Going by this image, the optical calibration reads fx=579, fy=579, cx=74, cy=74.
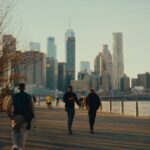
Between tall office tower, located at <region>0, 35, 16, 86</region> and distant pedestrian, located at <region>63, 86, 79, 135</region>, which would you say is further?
tall office tower, located at <region>0, 35, 16, 86</region>

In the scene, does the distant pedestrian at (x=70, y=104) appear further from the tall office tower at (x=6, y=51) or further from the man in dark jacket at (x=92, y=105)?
the tall office tower at (x=6, y=51)

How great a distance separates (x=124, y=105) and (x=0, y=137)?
2623 centimetres

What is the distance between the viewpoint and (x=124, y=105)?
4534cm

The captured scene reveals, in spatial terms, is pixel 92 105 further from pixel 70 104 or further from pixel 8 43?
pixel 8 43

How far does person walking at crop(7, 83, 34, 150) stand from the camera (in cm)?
1276

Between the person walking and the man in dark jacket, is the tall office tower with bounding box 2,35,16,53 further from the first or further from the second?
the person walking

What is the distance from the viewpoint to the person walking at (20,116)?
1276cm

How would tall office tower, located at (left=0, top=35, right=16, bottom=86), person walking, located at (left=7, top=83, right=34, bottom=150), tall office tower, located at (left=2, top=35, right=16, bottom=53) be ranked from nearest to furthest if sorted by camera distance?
person walking, located at (left=7, top=83, right=34, bottom=150) → tall office tower, located at (left=0, top=35, right=16, bottom=86) → tall office tower, located at (left=2, top=35, right=16, bottom=53)

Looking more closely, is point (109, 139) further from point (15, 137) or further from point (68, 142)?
point (15, 137)

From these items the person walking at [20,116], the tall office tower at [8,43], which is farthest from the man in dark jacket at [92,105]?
the tall office tower at [8,43]

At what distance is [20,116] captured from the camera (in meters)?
12.8

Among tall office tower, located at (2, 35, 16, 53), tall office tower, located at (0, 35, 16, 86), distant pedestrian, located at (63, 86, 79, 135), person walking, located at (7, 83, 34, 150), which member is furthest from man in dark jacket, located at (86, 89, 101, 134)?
tall office tower, located at (2, 35, 16, 53)

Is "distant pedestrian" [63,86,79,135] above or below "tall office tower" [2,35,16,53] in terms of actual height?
below

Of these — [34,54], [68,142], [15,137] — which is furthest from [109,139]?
[34,54]
